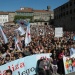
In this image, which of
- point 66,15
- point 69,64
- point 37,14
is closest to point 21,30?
point 69,64

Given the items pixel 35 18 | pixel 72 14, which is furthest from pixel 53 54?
pixel 35 18

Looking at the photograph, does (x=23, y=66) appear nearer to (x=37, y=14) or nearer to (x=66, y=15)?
(x=66, y=15)

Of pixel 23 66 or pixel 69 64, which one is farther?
pixel 69 64

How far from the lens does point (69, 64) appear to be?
13664 millimetres

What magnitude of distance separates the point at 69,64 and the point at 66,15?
2820 inches

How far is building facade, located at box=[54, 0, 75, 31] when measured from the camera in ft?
254

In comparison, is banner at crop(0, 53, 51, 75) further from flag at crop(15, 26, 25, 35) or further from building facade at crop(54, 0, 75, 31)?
building facade at crop(54, 0, 75, 31)

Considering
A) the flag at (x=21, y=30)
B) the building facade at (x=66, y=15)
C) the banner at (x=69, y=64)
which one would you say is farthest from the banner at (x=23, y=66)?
the building facade at (x=66, y=15)

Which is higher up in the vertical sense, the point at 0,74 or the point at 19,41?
the point at 19,41

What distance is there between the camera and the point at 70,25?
7912 centimetres

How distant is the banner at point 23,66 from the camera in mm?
10838

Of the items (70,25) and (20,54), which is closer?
(20,54)

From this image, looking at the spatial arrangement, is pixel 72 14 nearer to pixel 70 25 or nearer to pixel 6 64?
pixel 70 25

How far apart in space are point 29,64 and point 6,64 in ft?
4.53
